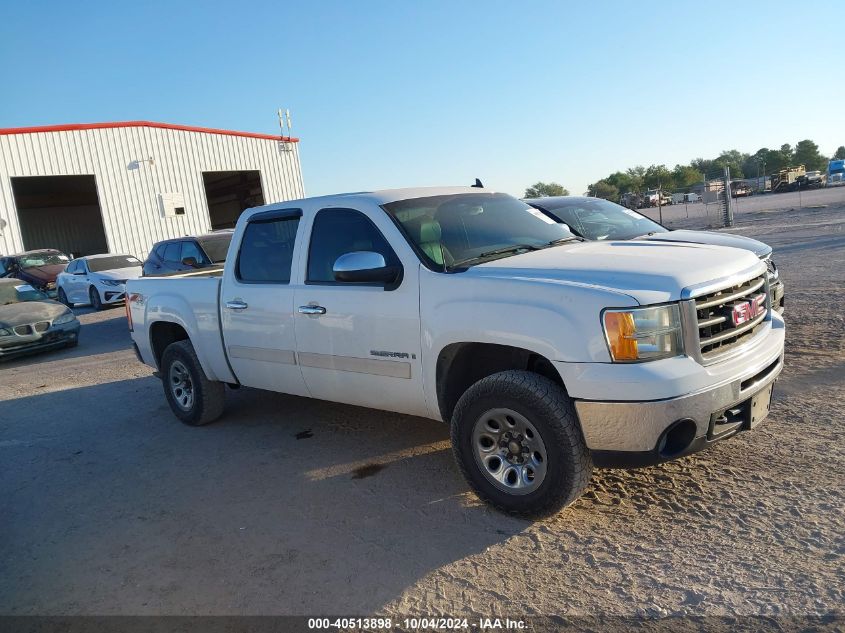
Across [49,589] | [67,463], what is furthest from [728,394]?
[67,463]

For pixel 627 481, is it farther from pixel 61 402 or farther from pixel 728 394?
pixel 61 402

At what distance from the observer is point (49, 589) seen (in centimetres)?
357

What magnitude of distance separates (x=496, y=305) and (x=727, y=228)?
2199 cm

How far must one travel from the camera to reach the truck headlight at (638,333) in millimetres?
3314

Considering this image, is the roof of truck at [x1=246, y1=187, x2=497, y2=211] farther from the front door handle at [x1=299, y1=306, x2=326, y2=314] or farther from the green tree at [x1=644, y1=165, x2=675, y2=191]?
the green tree at [x1=644, y1=165, x2=675, y2=191]

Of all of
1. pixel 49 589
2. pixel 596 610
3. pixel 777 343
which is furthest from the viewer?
pixel 777 343

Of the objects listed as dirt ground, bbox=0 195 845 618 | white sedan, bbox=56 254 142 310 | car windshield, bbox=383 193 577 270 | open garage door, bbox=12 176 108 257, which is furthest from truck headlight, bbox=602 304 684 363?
open garage door, bbox=12 176 108 257

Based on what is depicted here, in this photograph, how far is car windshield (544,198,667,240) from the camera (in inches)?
328

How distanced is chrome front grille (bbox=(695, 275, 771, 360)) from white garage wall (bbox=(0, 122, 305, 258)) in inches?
1031

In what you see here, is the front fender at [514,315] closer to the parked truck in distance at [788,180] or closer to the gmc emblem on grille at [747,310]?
the gmc emblem on grille at [747,310]

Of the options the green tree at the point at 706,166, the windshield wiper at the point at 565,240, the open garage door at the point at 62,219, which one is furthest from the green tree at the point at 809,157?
the windshield wiper at the point at 565,240

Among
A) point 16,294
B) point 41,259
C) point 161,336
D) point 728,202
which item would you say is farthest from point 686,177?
point 161,336

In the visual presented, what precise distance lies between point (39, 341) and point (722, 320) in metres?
11.3

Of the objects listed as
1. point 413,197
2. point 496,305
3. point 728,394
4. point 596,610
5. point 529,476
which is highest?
point 413,197
